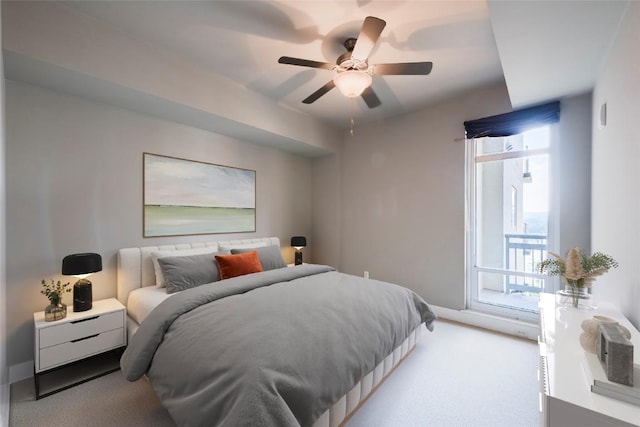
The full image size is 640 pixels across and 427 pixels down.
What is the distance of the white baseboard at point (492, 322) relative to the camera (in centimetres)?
288

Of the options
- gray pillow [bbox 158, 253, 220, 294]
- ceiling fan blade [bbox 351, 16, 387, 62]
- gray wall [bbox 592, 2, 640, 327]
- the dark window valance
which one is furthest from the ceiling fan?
gray pillow [bbox 158, 253, 220, 294]

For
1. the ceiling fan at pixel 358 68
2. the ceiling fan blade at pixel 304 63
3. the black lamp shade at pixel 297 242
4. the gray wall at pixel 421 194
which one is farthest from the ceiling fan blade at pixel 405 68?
the black lamp shade at pixel 297 242

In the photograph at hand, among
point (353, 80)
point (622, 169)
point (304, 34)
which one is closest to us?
point (622, 169)

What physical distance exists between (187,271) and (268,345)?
1.60 meters

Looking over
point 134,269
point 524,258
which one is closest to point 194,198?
point 134,269

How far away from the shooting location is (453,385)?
212 cm

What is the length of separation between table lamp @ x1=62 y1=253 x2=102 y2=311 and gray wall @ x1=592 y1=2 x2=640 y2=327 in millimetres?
3525

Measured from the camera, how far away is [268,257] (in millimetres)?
3336

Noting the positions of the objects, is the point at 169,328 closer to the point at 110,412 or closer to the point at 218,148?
the point at 110,412

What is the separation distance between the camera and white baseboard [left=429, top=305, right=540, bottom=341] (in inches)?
113

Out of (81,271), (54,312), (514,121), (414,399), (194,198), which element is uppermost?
Result: (514,121)

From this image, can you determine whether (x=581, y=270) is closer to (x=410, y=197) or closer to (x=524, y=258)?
(x=524, y=258)

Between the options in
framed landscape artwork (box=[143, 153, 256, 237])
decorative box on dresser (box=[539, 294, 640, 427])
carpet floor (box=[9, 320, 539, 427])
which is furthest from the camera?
framed landscape artwork (box=[143, 153, 256, 237])

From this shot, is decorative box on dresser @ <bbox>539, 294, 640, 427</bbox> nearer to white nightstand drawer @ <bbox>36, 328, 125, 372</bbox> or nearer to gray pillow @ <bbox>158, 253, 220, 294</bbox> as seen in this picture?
gray pillow @ <bbox>158, 253, 220, 294</bbox>
